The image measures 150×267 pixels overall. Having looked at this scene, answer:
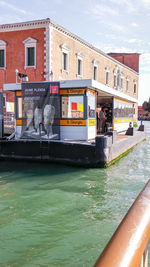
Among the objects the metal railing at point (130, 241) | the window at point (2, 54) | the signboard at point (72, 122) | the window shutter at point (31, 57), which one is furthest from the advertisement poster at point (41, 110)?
the window at point (2, 54)

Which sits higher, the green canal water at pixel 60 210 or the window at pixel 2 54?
the window at pixel 2 54

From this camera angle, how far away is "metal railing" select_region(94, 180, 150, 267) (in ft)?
2.39

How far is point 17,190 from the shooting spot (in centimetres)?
782

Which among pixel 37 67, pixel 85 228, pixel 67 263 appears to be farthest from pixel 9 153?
pixel 37 67

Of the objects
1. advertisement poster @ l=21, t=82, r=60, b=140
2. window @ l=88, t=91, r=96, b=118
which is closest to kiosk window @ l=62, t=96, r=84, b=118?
advertisement poster @ l=21, t=82, r=60, b=140

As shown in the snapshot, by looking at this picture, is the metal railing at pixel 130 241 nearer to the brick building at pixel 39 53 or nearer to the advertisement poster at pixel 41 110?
the advertisement poster at pixel 41 110

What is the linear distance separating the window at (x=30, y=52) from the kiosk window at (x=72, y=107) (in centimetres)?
1070

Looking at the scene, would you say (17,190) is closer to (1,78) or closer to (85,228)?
(85,228)

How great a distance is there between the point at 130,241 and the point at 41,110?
11.5 m

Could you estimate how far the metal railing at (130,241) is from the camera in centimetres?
73

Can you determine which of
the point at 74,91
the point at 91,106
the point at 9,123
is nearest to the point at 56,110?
the point at 74,91

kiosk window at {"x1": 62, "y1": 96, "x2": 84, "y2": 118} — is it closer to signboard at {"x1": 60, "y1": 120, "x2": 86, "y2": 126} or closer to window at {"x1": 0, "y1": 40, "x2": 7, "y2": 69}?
signboard at {"x1": 60, "y1": 120, "x2": 86, "y2": 126}

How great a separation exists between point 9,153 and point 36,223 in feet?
22.8

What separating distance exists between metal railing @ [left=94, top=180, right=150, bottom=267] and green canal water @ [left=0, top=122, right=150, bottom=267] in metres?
3.44
